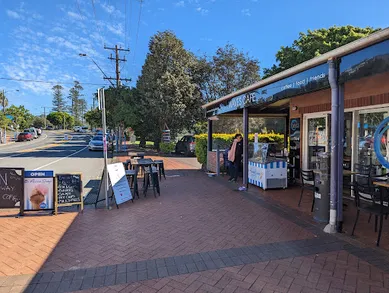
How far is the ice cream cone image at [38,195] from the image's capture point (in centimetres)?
596

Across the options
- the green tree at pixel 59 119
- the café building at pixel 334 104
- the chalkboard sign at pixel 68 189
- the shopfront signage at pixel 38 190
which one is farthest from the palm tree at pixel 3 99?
the chalkboard sign at pixel 68 189

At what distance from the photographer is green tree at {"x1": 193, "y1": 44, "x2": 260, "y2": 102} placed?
81.9 feet

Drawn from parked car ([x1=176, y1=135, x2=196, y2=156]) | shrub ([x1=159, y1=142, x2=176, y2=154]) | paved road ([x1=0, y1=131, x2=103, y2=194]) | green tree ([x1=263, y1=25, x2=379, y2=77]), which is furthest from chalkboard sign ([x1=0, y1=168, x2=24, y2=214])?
green tree ([x1=263, y1=25, x2=379, y2=77])

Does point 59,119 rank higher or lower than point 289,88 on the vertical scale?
higher

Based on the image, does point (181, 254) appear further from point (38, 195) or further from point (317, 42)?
point (317, 42)

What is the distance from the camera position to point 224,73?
25406 millimetres

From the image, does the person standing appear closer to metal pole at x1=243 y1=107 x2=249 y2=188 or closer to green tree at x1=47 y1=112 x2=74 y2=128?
metal pole at x1=243 y1=107 x2=249 y2=188

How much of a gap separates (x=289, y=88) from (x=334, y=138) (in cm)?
169

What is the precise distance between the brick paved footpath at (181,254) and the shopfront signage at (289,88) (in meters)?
2.51

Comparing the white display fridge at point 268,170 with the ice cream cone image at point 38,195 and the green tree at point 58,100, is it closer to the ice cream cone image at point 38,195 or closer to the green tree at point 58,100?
the ice cream cone image at point 38,195

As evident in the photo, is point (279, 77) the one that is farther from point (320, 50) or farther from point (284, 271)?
point (320, 50)

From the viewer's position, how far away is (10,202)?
5871 mm

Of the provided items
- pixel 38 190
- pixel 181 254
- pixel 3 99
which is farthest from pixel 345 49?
pixel 3 99

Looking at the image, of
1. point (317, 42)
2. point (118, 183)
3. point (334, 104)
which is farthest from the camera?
point (317, 42)
